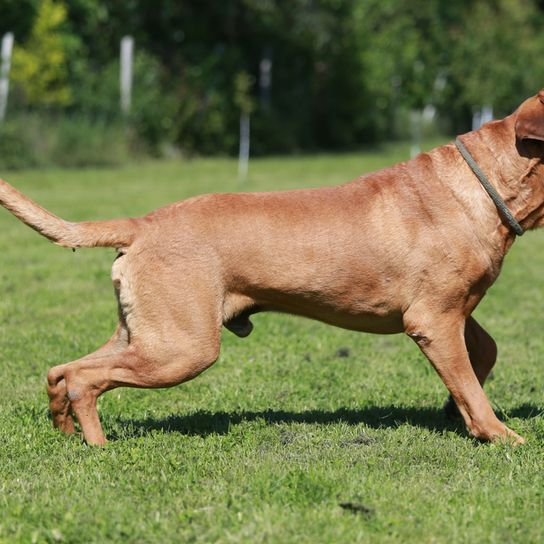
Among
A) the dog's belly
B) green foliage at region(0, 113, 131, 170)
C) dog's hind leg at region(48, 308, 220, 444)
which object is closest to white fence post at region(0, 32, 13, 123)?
green foliage at region(0, 113, 131, 170)

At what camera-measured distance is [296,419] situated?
5836 mm

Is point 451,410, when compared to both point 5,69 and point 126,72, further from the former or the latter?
point 126,72

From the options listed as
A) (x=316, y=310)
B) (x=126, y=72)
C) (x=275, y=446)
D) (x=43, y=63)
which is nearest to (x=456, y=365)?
(x=316, y=310)

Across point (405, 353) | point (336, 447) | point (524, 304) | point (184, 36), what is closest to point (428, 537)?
point (336, 447)

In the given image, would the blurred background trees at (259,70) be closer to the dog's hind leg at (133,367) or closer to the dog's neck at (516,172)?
the dog's hind leg at (133,367)

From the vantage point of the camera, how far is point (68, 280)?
9820 mm

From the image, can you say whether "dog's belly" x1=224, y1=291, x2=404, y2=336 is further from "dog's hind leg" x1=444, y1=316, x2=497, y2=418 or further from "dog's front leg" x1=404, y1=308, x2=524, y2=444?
"dog's hind leg" x1=444, y1=316, x2=497, y2=418

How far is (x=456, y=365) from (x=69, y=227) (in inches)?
86.9

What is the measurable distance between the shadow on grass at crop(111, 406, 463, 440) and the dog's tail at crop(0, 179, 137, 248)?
1.14 metres

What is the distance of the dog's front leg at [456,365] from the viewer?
17.0 feet

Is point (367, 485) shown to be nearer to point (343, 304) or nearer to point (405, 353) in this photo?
point (343, 304)

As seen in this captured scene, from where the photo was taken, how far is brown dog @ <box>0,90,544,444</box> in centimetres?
507

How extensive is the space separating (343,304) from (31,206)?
177 cm

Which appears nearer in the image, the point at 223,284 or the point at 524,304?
the point at 223,284
